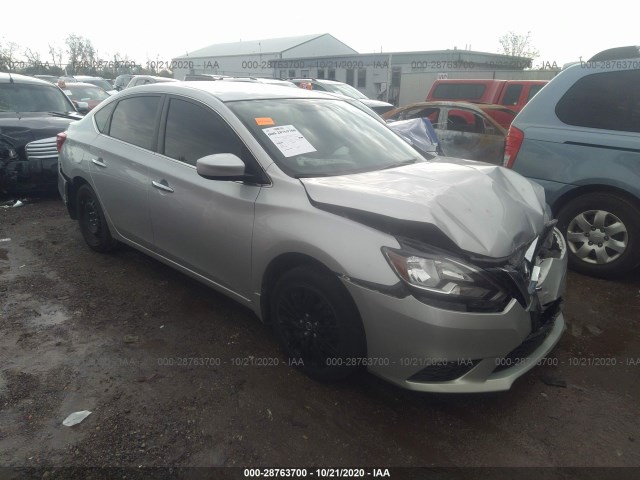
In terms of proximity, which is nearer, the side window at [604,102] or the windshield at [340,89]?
the side window at [604,102]

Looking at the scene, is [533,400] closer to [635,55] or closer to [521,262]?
[521,262]

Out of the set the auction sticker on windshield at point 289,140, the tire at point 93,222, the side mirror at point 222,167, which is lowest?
the tire at point 93,222

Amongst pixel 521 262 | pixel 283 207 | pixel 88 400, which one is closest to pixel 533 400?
pixel 521 262

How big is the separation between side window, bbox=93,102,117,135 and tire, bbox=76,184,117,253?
569 mm

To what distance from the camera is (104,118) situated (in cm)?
423

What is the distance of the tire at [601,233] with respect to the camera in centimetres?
385

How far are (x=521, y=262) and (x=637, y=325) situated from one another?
181 centimetres

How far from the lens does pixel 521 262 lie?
2.34 meters

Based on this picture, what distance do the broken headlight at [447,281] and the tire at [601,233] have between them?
94.1 inches

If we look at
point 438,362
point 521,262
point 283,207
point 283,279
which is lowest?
point 438,362

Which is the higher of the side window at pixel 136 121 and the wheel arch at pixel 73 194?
the side window at pixel 136 121

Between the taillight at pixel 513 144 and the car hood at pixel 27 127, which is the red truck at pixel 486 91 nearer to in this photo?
the taillight at pixel 513 144

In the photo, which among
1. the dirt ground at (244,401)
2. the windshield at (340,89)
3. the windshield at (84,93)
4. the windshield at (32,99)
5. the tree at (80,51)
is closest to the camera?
the dirt ground at (244,401)

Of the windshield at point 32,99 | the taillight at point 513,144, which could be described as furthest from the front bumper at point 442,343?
the windshield at point 32,99
